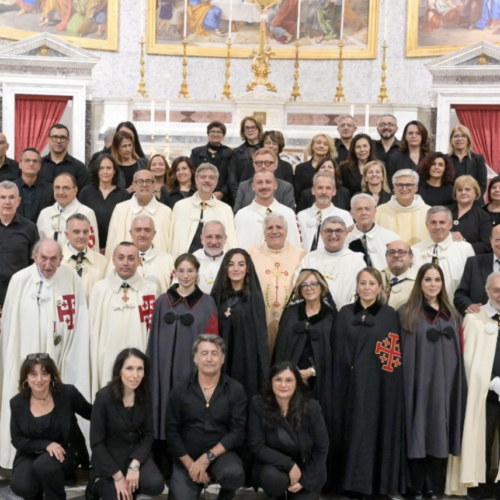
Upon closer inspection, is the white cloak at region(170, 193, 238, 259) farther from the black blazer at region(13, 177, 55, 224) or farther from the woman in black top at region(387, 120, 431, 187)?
the woman in black top at region(387, 120, 431, 187)

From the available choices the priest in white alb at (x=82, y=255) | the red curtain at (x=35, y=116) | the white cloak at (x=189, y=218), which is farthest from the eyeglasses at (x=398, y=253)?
the red curtain at (x=35, y=116)

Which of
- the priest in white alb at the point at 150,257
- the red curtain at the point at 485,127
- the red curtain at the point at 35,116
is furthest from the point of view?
the red curtain at the point at 35,116

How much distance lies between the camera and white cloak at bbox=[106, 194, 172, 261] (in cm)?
778

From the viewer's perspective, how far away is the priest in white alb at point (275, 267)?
723cm

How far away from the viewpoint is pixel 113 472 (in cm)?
608

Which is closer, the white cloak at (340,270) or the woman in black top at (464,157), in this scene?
the white cloak at (340,270)

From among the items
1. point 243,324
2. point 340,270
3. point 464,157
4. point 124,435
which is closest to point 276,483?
point 124,435

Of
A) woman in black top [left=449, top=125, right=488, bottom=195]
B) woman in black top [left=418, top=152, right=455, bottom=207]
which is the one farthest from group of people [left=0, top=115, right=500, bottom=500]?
woman in black top [left=449, top=125, right=488, bottom=195]

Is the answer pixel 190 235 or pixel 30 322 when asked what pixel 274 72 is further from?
pixel 30 322

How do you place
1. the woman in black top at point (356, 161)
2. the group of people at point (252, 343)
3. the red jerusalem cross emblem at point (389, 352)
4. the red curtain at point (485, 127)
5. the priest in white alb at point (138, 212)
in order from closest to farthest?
the group of people at point (252, 343) → the red jerusalem cross emblem at point (389, 352) → the priest in white alb at point (138, 212) → the woman in black top at point (356, 161) → the red curtain at point (485, 127)

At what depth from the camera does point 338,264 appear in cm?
711

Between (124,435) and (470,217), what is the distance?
131 inches

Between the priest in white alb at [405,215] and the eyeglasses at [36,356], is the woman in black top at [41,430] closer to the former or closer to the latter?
the eyeglasses at [36,356]

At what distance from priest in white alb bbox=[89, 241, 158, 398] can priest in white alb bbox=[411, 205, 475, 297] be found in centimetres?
206
